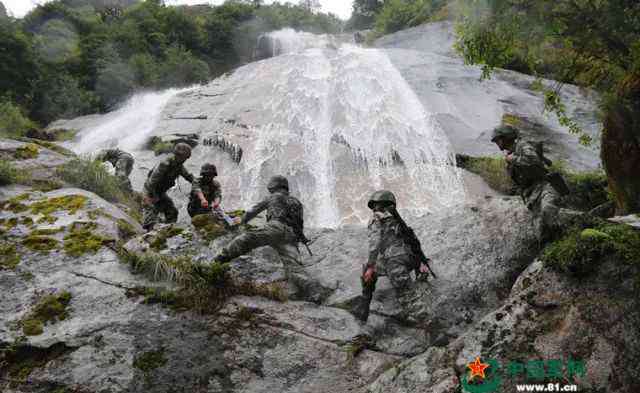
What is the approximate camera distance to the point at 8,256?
712cm

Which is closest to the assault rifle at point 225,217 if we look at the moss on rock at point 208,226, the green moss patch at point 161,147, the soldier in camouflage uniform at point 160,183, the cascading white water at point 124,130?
the moss on rock at point 208,226

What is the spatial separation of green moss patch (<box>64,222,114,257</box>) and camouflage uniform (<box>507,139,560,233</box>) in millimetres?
7034

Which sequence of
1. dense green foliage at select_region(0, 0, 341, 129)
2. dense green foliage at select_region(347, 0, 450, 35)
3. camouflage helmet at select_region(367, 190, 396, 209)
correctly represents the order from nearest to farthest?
camouflage helmet at select_region(367, 190, 396, 209)
dense green foliage at select_region(0, 0, 341, 129)
dense green foliage at select_region(347, 0, 450, 35)

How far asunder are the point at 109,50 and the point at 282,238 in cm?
3137

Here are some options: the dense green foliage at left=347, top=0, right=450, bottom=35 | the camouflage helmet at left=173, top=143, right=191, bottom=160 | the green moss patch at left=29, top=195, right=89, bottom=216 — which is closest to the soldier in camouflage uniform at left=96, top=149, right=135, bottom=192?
the green moss patch at left=29, top=195, right=89, bottom=216

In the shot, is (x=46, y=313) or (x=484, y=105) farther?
(x=484, y=105)

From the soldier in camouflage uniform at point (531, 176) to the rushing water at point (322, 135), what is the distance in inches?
203

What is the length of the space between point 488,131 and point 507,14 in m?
11.0

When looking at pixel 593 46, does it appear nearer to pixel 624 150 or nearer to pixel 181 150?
pixel 624 150

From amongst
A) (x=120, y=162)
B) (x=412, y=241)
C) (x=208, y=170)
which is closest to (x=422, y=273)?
(x=412, y=241)

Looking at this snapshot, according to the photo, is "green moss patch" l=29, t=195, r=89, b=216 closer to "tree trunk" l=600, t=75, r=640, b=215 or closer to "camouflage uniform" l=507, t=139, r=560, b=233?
"camouflage uniform" l=507, t=139, r=560, b=233

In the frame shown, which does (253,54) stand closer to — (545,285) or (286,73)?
(286,73)

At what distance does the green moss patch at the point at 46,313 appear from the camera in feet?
19.2

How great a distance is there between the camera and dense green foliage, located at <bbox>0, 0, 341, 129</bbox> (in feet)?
A: 91.7
